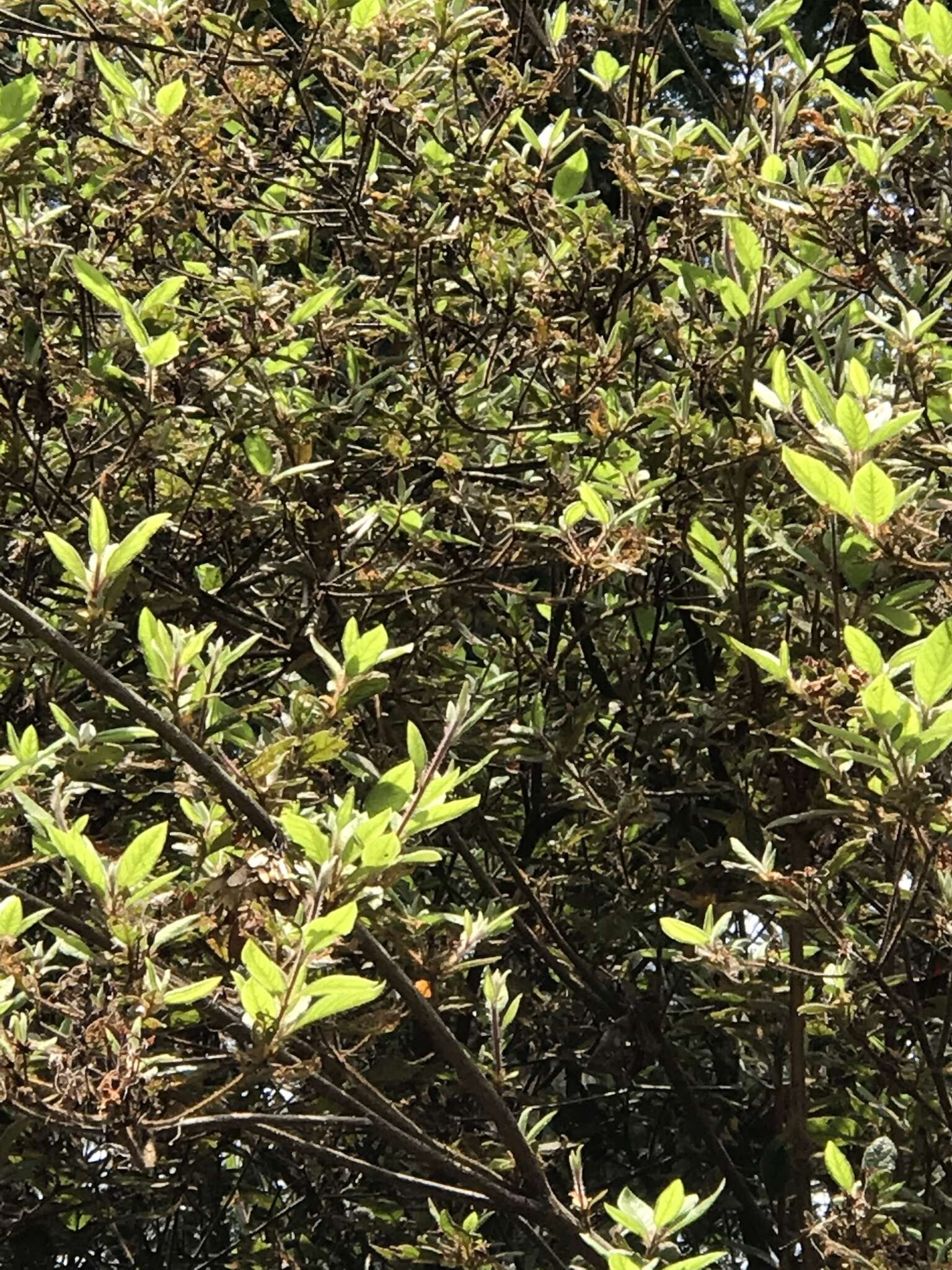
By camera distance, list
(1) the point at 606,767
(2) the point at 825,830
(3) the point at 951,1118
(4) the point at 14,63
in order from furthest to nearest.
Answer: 1. (4) the point at 14,63
2. (1) the point at 606,767
3. (2) the point at 825,830
4. (3) the point at 951,1118

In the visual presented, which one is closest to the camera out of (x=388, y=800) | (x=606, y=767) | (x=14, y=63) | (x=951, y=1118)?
(x=388, y=800)

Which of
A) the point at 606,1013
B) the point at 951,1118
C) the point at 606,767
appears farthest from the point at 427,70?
the point at 951,1118

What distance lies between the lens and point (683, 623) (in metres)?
3.81

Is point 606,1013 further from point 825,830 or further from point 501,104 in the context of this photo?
point 501,104

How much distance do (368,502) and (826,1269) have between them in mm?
1863

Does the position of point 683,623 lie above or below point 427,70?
below

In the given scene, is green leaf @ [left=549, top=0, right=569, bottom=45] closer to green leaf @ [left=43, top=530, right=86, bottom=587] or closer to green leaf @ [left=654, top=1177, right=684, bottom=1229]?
green leaf @ [left=43, top=530, right=86, bottom=587]

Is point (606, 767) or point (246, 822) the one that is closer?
point (246, 822)

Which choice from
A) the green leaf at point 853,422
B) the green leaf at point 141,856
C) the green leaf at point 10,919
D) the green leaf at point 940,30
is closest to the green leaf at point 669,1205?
the green leaf at point 141,856

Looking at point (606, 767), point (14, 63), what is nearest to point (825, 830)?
point (606, 767)

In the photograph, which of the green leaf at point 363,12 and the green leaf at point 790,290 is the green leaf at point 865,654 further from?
the green leaf at point 363,12

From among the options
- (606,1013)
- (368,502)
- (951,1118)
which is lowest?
(606,1013)

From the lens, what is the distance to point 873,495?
2.18 meters

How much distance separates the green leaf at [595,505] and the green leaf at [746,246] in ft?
1.64
